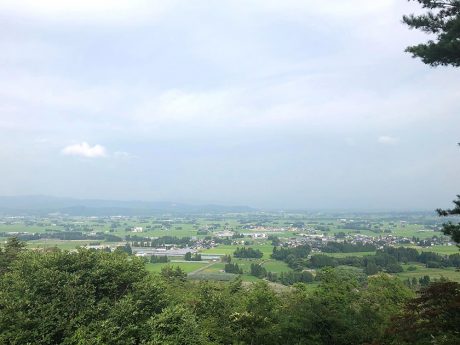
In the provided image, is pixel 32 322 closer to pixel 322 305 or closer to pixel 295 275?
pixel 322 305

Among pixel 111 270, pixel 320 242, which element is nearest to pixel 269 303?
pixel 111 270

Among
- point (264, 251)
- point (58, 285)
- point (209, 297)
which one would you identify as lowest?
Answer: point (264, 251)

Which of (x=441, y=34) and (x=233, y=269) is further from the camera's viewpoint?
(x=233, y=269)

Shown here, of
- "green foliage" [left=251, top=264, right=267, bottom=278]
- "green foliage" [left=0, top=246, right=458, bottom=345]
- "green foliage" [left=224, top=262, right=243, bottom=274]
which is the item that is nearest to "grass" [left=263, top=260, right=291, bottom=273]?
"green foliage" [left=251, top=264, right=267, bottom=278]

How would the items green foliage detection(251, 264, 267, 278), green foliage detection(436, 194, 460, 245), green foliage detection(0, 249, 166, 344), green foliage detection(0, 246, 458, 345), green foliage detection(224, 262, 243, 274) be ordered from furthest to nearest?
1. green foliage detection(224, 262, 243, 274)
2. green foliage detection(251, 264, 267, 278)
3. green foliage detection(0, 246, 458, 345)
4. green foliage detection(0, 249, 166, 344)
5. green foliage detection(436, 194, 460, 245)

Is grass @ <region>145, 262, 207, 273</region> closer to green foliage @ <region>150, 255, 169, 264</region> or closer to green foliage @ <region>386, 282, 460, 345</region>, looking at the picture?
green foliage @ <region>150, 255, 169, 264</region>

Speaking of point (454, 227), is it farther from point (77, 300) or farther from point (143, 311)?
point (77, 300)

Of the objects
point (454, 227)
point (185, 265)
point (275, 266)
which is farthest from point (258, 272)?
point (454, 227)

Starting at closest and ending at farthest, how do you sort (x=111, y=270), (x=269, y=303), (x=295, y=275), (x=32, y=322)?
1. (x=32, y=322)
2. (x=111, y=270)
3. (x=269, y=303)
4. (x=295, y=275)

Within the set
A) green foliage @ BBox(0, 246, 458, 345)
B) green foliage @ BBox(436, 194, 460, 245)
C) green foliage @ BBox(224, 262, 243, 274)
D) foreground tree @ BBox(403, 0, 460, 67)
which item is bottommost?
green foliage @ BBox(224, 262, 243, 274)

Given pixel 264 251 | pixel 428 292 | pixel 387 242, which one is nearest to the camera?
pixel 428 292

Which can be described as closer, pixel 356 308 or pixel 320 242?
pixel 356 308
